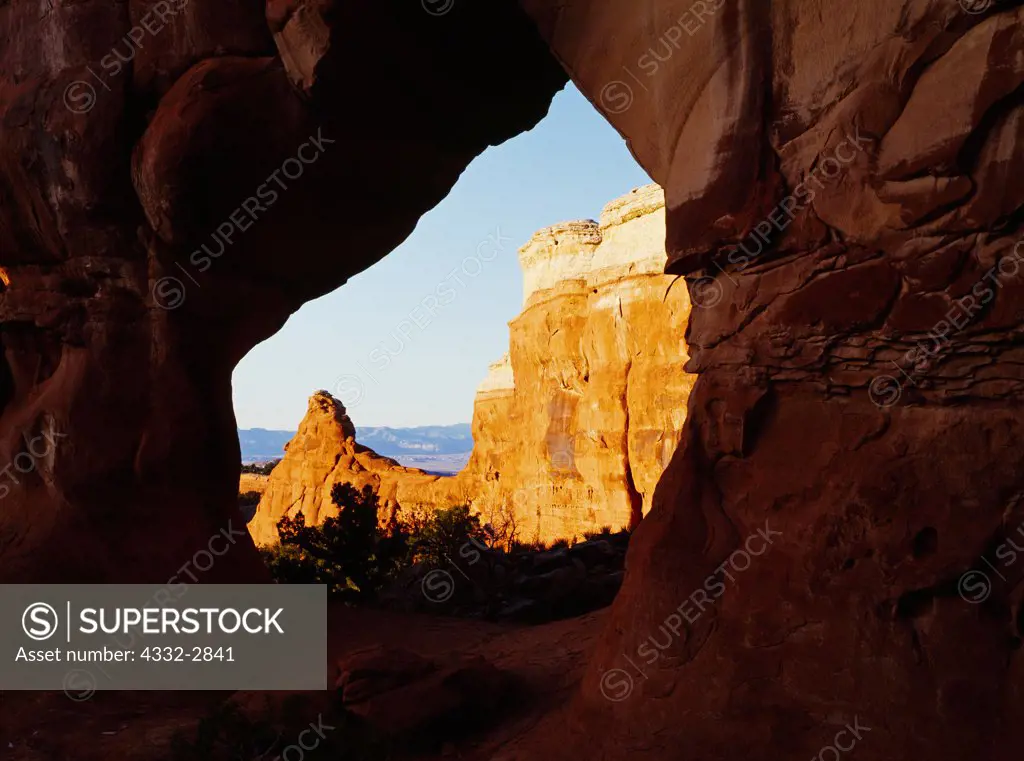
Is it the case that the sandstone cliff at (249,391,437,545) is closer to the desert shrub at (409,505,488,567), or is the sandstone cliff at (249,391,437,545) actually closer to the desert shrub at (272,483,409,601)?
the desert shrub at (409,505,488,567)

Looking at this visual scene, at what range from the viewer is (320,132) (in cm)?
724

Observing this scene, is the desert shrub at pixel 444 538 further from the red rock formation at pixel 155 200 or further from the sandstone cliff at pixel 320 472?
the sandstone cliff at pixel 320 472

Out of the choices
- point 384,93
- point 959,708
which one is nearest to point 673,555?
point 959,708

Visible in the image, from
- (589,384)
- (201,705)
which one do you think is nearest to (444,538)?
(201,705)

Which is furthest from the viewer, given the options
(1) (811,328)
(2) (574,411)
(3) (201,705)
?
(2) (574,411)

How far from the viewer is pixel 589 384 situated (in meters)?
26.2

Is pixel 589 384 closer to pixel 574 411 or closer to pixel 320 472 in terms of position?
pixel 574 411

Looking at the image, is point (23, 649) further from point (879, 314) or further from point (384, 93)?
point (879, 314)

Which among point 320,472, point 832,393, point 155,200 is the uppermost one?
point 320,472

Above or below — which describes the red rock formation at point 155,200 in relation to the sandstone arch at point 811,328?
above

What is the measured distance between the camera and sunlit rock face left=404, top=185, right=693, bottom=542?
23.8 m

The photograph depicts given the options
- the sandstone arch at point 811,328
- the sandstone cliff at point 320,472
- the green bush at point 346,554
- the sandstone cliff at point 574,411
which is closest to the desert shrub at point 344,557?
the green bush at point 346,554

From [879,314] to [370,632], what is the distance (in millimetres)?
7209

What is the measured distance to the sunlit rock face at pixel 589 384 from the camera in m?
23.8
